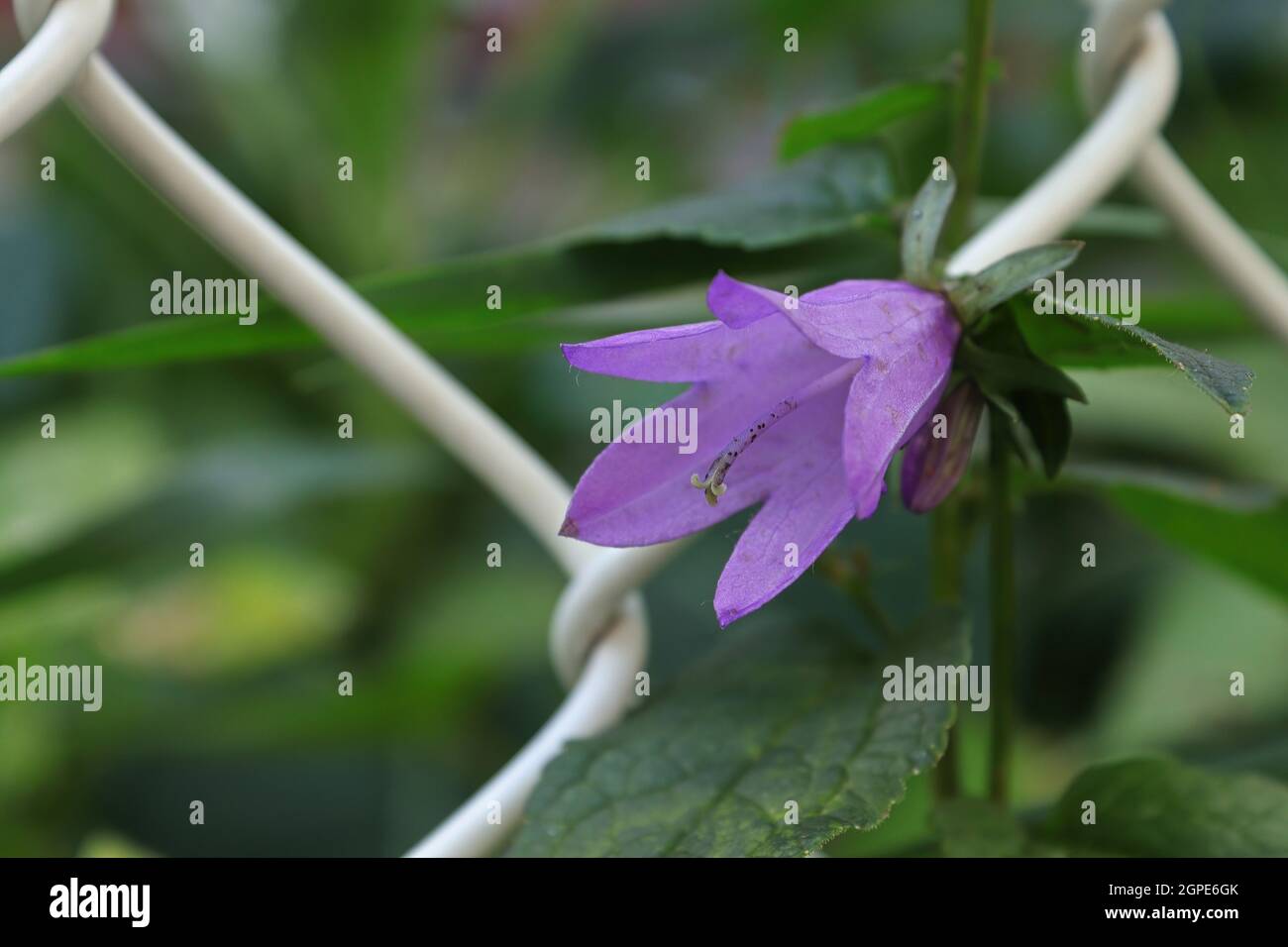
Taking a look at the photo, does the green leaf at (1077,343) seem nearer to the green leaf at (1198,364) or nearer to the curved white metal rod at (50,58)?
the green leaf at (1198,364)

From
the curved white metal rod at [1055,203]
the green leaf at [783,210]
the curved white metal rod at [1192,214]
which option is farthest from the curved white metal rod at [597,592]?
the curved white metal rod at [1192,214]
